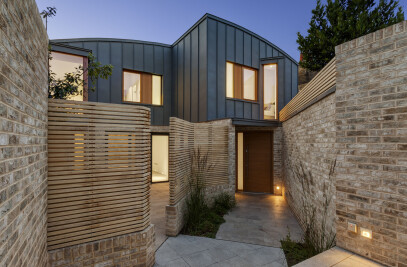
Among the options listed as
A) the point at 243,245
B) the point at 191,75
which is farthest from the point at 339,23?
the point at 243,245

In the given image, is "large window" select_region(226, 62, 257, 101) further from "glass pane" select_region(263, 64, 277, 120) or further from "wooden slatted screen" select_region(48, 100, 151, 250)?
"wooden slatted screen" select_region(48, 100, 151, 250)

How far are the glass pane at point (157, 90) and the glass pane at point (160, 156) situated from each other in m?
1.62

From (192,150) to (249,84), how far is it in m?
4.65

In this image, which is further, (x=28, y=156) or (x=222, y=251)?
(x=222, y=251)

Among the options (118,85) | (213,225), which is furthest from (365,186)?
(118,85)

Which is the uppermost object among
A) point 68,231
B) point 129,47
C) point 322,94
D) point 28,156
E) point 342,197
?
point 129,47

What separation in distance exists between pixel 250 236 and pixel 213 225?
35.7 inches

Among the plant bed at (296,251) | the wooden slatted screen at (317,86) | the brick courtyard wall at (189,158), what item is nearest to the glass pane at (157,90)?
the brick courtyard wall at (189,158)

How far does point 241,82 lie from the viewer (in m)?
8.52

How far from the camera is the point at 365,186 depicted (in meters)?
2.55

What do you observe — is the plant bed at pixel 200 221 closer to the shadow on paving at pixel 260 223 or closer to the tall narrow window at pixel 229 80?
the shadow on paving at pixel 260 223

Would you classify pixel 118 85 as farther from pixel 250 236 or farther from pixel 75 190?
pixel 250 236

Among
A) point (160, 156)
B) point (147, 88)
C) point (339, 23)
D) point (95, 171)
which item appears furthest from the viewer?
point (160, 156)

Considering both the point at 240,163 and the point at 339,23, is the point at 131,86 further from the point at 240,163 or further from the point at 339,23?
the point at 339,23
